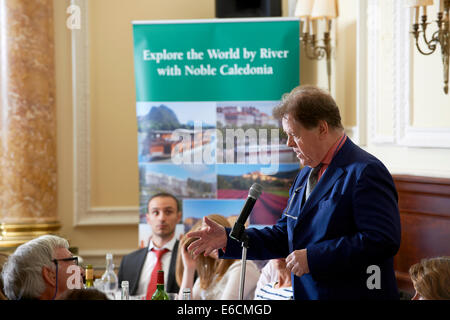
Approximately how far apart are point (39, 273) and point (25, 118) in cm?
393

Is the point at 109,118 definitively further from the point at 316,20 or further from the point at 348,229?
the point at 348,229

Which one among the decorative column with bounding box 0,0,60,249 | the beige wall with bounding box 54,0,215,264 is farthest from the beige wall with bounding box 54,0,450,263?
the decorative column with bounding box 0,0,60,249

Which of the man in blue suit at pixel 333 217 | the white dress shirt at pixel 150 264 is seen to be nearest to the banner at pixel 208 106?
the white dress shirt at pixel 150 264

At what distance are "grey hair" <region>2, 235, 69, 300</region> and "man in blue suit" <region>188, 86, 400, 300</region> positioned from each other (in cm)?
52

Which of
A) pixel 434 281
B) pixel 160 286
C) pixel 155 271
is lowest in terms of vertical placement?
pixel 155 271

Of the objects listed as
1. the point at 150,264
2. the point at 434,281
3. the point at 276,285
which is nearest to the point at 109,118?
the point at 150,264

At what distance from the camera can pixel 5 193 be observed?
18.0 feet

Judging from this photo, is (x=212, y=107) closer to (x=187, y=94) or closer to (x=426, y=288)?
(x=187, y=94)

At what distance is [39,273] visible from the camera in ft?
5.94

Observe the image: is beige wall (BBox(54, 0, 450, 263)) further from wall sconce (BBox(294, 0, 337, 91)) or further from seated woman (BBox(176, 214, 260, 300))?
seated woman (BBox(176, 214, 260, 300))

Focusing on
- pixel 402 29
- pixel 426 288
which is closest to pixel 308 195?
pixel 426 288

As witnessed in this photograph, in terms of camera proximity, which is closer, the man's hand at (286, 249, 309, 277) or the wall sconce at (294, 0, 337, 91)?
the man's hand at (286, 249, 309, 277)

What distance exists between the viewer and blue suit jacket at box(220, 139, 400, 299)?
2.01 meters
